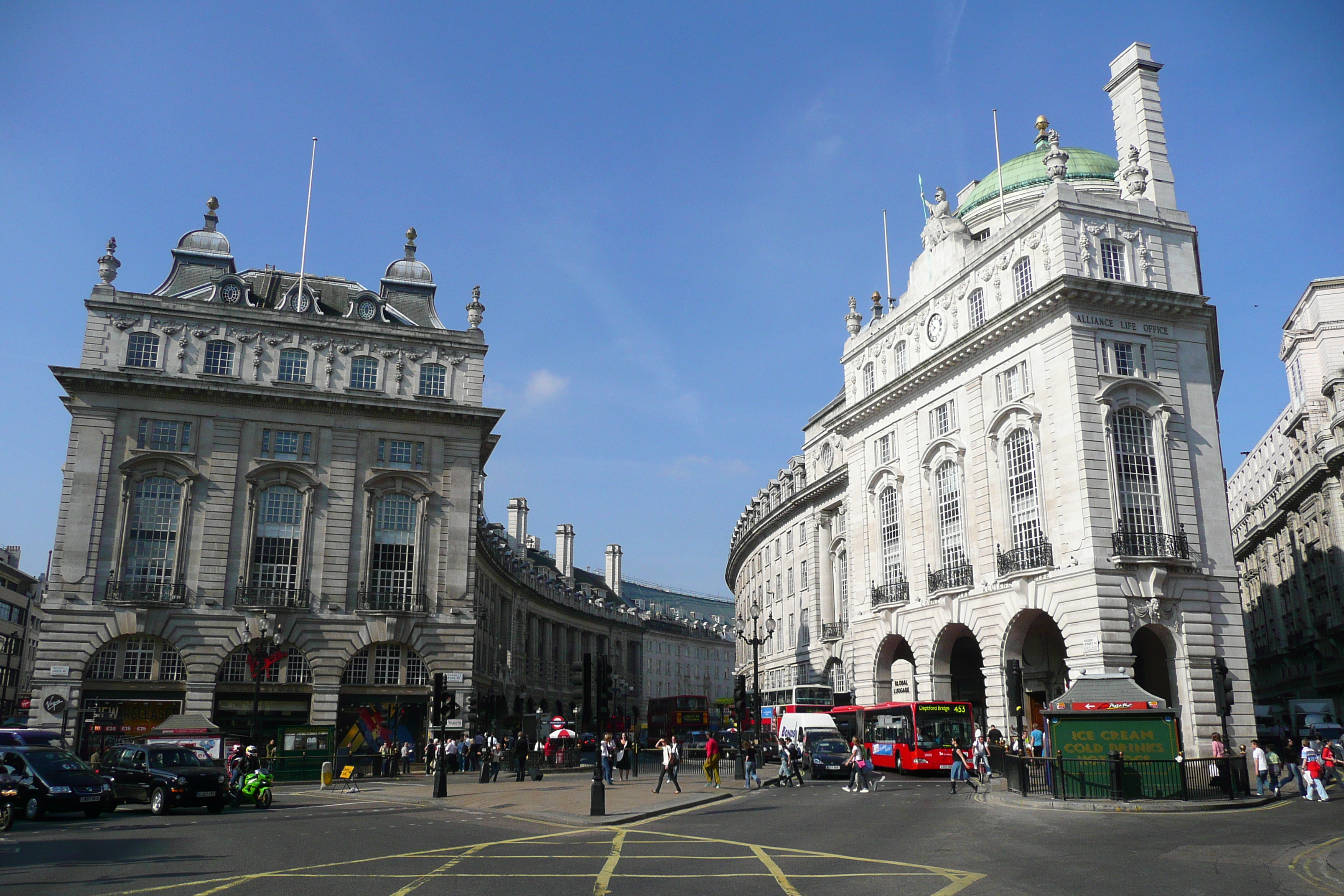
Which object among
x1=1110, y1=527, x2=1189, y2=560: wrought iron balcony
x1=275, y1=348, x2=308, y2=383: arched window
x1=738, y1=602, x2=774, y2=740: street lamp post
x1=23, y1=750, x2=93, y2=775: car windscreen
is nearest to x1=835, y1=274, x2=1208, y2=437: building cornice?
x1=1110, y1=527, x2=1189, y2=560: wrought iron balcony

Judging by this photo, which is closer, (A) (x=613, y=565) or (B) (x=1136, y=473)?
(B) (x=1136, y=473)

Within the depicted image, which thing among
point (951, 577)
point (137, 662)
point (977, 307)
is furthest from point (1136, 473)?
point (137, 662)

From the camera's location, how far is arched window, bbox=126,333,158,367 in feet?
158

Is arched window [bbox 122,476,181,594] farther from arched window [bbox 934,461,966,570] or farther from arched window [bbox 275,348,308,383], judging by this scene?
arched window [bbox 934,461,966,570]

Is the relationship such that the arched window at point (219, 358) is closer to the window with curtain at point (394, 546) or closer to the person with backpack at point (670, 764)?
the window with curtain at point (394, 546)

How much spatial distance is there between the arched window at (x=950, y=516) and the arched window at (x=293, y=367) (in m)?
30.4

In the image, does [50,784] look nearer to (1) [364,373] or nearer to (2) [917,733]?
(2) [917,733]

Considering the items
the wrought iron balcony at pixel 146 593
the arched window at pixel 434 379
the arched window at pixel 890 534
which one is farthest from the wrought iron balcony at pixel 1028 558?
the wrought iron balcony at pixel 146 593

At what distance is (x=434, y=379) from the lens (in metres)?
51.6

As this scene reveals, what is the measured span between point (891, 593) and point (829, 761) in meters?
11.8

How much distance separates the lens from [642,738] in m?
86.9

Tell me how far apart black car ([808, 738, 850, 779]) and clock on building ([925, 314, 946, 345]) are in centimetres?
1887

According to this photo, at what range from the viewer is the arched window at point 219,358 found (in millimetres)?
49094

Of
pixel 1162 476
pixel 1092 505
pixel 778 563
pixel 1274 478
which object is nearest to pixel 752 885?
pixel 1092 505
